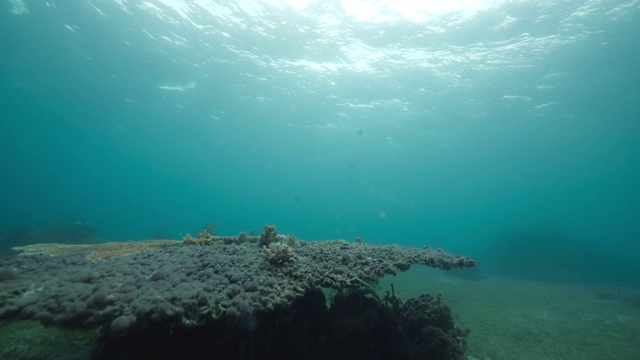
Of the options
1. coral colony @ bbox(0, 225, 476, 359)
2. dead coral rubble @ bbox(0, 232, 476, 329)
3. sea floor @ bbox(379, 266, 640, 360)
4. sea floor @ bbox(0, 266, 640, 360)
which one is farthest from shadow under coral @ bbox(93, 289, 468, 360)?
sea floor @ bbox(379, 266, 640, 360)

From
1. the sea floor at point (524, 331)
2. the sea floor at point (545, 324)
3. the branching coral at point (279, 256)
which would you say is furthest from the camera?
the sea floor at point (545, 324)

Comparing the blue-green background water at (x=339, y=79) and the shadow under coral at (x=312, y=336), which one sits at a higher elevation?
the blue-green background water at (x=339, y=79)

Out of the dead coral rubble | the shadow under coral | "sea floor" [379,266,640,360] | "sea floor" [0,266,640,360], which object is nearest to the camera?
the dead coral rubble

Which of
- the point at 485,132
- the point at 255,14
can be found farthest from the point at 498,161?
the point at 255,14

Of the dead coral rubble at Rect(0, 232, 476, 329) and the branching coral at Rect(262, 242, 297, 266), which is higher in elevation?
the branching coral at Rect(262, 242, 297, 266)

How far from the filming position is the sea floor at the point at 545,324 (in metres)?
9.70

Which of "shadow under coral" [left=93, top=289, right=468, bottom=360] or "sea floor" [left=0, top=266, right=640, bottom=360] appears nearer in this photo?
"sea floor" [left=0, top=266, right=640, bottom=360]

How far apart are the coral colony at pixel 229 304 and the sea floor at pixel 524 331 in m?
0.68

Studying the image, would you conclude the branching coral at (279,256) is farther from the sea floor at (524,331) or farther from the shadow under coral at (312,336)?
the sea floor at (524,331)

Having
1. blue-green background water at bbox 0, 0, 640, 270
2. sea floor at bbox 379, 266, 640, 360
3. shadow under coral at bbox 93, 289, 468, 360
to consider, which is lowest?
sea floor at bbox 379, 266, 640, 360

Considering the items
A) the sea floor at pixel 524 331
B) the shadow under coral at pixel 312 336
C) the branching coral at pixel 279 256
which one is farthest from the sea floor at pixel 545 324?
the branching coral at pixel 279 256

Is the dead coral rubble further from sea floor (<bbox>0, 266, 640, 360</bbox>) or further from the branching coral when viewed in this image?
sea floor (<bbox>0, 266, 640, 360</bbox>)

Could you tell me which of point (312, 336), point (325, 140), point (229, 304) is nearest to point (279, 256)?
point (312, 336)

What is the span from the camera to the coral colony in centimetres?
337
